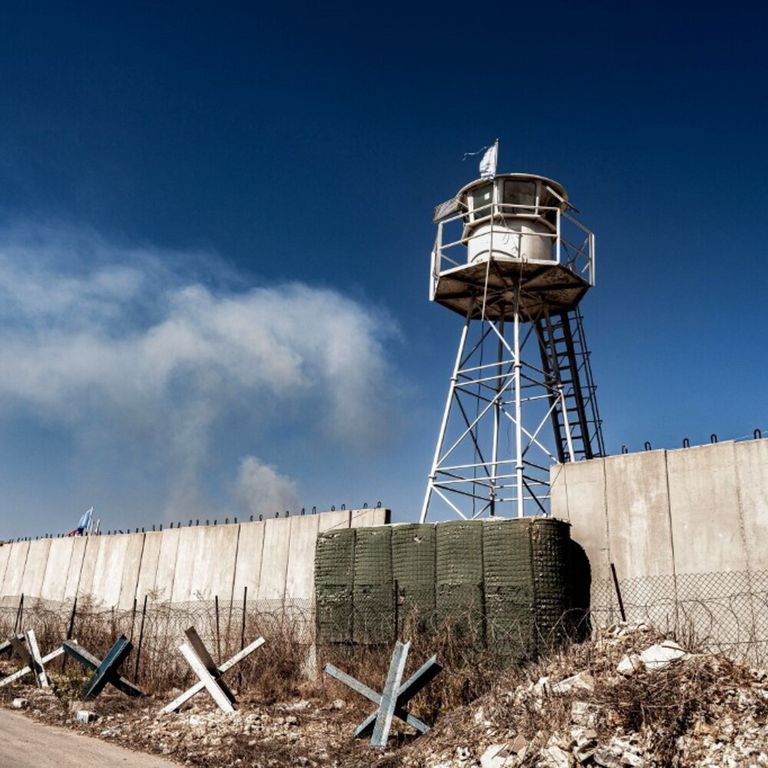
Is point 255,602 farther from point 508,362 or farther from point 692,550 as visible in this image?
point 692,550

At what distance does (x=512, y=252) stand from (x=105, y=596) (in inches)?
555

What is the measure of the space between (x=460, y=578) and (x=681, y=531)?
138 inches

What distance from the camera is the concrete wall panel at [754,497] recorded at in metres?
11.0

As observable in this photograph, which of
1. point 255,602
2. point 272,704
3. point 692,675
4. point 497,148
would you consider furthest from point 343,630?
point 497,148

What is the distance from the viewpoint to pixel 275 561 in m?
16.8

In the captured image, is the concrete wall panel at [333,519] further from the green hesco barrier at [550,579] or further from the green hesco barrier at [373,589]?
the green hesco barrier at [550,579]

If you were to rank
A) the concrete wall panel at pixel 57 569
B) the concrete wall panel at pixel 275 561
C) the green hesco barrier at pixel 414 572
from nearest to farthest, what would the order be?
the green hesco barrier at pixel 414 572
the concrete wall panel at pixel 275 561
the concrete wall panel at pixel 57 569

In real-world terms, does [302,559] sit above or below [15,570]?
below

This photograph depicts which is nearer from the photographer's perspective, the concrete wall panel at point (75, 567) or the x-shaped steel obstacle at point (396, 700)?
the x-shaped steel obstacle at point (396, 700)

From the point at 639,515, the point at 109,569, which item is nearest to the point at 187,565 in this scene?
the point at 109,569

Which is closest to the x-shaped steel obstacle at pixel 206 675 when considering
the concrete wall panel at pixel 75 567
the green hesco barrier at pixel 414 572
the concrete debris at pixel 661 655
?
the green hesco barrier at pixel 414 572

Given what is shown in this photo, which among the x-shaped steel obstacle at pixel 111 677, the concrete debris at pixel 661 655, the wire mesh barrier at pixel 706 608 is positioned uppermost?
the wire mesh barrier at pixel 706 608

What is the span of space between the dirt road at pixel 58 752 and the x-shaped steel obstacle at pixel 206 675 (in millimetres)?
1676

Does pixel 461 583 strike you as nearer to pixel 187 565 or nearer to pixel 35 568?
pixel 187 565
